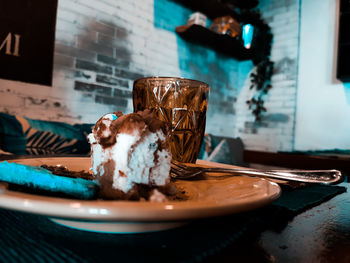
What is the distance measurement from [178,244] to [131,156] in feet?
0.45

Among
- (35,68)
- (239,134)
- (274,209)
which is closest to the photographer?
(274,209)

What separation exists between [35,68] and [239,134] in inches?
111

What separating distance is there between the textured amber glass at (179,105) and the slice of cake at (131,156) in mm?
232

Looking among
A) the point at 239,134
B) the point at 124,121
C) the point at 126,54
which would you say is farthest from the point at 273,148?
the point at 124,121

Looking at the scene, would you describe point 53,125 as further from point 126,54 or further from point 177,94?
point 177,94

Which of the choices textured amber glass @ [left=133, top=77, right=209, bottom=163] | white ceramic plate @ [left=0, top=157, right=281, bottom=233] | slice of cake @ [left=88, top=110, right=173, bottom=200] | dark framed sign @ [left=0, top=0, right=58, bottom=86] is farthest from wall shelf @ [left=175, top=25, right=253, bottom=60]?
white ceramic plate @ [left=0, top=157, right=281, bottom=233]

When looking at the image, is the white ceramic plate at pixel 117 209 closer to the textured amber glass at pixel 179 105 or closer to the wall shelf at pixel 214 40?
the textured amber glass at pixel 179 105

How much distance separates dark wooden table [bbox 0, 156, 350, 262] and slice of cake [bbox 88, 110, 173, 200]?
68 mm

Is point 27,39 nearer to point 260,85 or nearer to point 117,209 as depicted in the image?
point 117,209

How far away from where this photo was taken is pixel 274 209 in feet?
1.43

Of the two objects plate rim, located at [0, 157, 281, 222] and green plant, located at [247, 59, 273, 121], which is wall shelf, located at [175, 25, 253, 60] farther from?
plate rim, located at [0, 157, 281, 222]

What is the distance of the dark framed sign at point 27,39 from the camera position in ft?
6.06

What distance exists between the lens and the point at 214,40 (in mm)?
3117

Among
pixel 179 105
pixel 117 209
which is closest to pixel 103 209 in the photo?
pixel 117 209
